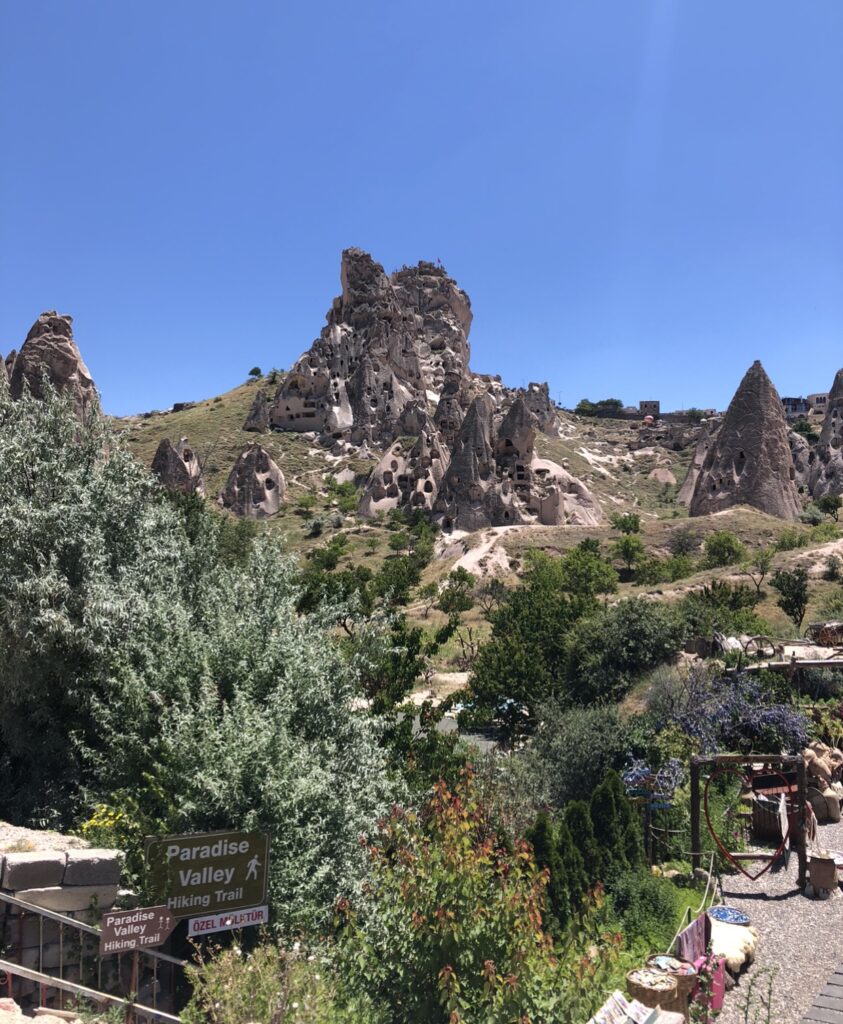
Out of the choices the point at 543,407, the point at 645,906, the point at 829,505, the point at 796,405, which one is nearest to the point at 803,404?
the point at 796,405

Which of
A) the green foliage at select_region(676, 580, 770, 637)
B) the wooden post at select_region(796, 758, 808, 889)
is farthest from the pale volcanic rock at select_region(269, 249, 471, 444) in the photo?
the wooden post at select_region(796, 758, 808, 889)

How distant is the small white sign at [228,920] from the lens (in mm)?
6336

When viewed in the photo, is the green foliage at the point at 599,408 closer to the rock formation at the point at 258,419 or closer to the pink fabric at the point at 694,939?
the rock formation at the point at 258,419

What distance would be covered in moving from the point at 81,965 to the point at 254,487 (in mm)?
60971

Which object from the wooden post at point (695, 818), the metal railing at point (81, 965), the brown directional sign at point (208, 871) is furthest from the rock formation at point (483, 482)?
the metal railing at point (81, 965)

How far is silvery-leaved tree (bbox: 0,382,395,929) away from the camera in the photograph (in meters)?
7.73

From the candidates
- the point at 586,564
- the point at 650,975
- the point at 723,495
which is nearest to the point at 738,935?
the point at 650,975

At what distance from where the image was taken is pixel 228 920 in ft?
21.3

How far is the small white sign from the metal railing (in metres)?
0.29

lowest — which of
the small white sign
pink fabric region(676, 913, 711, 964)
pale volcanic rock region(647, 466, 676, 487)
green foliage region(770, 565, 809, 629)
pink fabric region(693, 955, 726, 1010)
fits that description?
pink fabric region(693, 955, 726, 1010)

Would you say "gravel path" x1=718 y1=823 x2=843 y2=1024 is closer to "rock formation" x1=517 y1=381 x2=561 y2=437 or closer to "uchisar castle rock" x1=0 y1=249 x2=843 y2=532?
"uchisar castle rock" x1=0 y1=249 x2=843 y2=532

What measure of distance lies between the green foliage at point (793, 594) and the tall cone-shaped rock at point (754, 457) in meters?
17.8

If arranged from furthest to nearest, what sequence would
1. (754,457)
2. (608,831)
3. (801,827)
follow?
(754,457), (608,831), (801,827)

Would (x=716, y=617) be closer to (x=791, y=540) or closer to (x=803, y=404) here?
(x=791, y=540)
